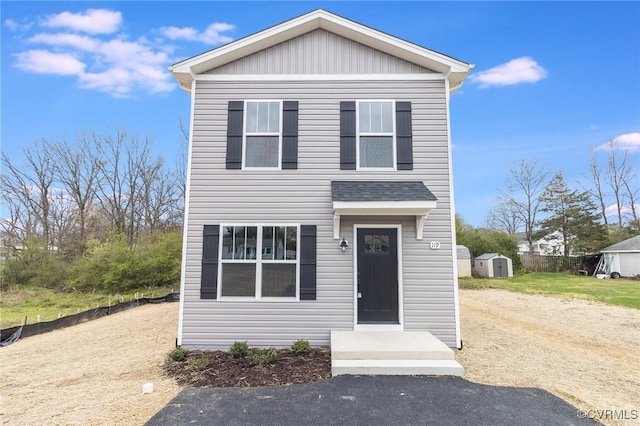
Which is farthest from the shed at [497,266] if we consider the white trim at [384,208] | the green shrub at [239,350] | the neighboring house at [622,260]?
the green shrub at [239,350]

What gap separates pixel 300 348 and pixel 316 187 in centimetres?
304

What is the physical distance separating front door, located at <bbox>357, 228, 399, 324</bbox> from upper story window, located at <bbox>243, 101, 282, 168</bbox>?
2388 millimetres

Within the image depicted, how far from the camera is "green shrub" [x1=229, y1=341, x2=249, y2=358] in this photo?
5.64 m

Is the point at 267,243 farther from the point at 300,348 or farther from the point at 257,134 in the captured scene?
the point at 257,134

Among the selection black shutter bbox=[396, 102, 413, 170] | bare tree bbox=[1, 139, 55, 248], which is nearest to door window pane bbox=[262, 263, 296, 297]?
black shutter bbox=[396, 102, 413, 170]

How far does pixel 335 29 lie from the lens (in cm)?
669

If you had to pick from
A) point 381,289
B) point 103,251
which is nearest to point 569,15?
point 381,289

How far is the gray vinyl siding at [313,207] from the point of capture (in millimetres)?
6105

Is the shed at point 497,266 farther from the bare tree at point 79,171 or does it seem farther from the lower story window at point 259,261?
the bare tree at point 79,171

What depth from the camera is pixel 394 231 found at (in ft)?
20.9

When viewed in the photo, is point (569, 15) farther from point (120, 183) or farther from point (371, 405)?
point (120, 183)

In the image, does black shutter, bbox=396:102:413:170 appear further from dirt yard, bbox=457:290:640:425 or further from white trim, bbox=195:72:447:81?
dirt yard, bbox=457:290:640:425

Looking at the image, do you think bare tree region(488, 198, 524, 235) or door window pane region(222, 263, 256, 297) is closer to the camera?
door window pane region(222, 263, 256, 297)
